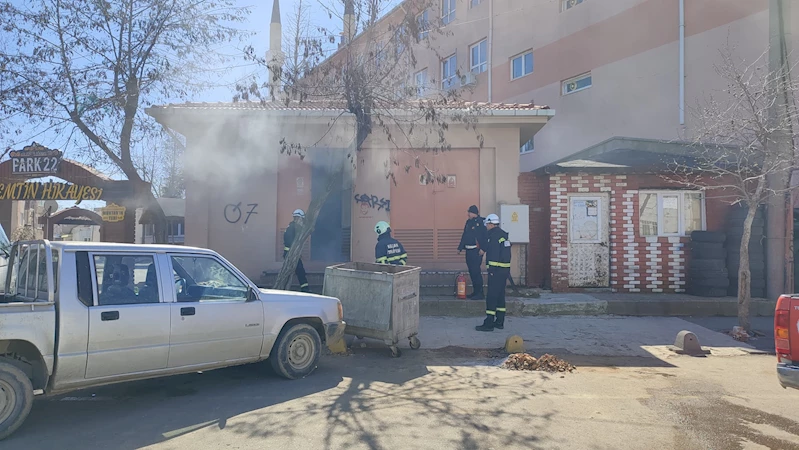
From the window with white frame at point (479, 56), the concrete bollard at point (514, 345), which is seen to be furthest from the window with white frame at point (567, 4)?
the concrete bollard at point (514, 345)

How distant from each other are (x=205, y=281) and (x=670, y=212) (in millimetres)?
9623

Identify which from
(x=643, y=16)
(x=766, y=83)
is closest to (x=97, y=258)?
(x=766, y=83)

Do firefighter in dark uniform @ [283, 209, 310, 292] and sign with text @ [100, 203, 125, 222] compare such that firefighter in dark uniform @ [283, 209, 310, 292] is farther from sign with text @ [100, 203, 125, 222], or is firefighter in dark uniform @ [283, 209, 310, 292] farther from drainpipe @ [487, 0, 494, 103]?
drainpipe @ [487, 0, 494, 103]

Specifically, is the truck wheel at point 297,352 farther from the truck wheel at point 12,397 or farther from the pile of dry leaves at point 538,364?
the pile of dry leaves at point 538,364

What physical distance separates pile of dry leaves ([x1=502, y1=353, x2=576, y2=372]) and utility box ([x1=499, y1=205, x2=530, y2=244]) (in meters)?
4.57

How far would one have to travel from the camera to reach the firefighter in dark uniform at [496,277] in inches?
335

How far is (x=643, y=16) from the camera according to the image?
16.9m

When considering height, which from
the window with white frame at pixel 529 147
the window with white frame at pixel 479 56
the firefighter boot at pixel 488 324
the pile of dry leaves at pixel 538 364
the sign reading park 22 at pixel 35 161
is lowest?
the pile of dry leaves at pixel 538 364

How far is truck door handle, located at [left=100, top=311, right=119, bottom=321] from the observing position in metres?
4.56

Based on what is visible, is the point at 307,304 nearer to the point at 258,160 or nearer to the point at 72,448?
the point at 72,448

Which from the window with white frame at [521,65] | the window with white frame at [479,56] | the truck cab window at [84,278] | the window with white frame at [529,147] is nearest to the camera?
the truck cab window at [84,278]

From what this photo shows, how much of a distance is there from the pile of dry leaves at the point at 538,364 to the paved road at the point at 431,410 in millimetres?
172

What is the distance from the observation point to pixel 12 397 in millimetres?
4156

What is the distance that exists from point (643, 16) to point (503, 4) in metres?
7.29
